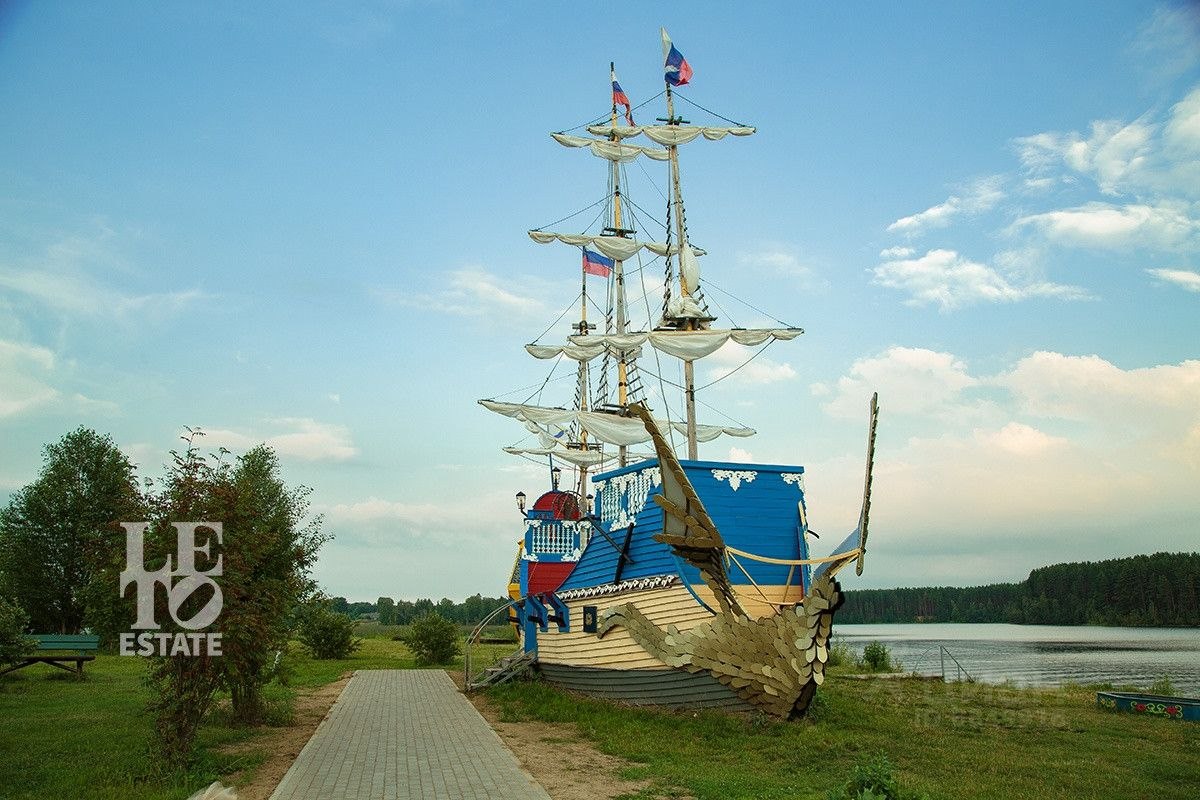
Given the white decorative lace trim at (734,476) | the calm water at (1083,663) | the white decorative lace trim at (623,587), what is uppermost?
the white decorative lace trim at (734,476)

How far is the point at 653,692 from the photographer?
14477mm

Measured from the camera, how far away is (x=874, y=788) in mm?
6645

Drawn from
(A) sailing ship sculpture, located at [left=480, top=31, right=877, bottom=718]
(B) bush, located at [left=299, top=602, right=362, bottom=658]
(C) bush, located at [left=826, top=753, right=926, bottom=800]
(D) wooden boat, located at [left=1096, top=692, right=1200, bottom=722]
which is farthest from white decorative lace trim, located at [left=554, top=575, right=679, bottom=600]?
(B) bush, located at [left=299, top=602, right=362, bottom=658]

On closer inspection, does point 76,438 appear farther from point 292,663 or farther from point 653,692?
point 653,692

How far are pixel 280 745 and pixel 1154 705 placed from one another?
50.1ft

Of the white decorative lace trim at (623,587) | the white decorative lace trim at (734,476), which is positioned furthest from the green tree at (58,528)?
the white decorative lace trim at (734,476)

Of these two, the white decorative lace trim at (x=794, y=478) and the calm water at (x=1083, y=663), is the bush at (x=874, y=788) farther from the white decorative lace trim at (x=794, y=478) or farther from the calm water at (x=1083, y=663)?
the calm water at (x=1083, y=663)

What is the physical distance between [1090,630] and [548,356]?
244ft

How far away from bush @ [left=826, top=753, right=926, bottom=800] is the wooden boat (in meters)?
11.2

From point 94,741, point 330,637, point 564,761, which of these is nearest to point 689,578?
point 564,761

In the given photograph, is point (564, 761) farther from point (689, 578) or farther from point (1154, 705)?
point (1154, 705)

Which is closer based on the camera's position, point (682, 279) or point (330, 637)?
point (682, 279)

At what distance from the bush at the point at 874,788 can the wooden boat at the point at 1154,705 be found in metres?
11.2

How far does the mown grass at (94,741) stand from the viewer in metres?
8.75
